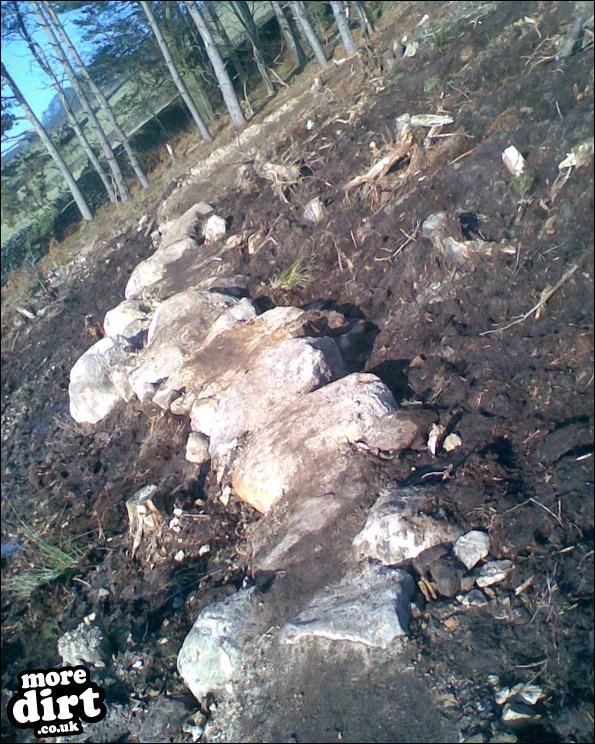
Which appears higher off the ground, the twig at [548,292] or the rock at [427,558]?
the twig at [548,292]

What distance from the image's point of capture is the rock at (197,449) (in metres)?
5.51

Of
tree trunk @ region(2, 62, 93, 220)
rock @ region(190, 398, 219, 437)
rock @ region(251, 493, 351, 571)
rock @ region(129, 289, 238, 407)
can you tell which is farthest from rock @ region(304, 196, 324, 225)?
tree trunk @ region(2, 62, 93, 220)

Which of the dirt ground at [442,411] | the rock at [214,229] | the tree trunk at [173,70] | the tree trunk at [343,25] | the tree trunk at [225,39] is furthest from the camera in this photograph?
the tree trunk at [225,39]

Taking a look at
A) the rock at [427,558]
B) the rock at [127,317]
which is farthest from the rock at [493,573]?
the rock at [127,317]

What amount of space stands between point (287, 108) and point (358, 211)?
713 centimetres

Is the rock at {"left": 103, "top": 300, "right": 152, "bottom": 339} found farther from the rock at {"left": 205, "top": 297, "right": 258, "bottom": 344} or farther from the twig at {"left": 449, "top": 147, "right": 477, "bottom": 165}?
the twig at {"left": 449, "top": 147, "right": 477, "bottom": 165}

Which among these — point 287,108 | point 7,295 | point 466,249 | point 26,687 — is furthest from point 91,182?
point 26,687

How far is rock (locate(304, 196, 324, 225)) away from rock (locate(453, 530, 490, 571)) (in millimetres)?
4680

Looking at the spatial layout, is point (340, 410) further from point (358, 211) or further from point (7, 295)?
point (7, 295)

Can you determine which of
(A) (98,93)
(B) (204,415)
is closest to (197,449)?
(B) (204,415)

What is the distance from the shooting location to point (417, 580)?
360 cm

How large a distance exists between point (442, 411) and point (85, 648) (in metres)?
2.77

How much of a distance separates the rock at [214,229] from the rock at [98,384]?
2.10m

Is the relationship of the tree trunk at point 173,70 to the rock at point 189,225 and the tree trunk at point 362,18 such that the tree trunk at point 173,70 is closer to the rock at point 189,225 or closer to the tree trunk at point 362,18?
the tree trunk at point 362,18
